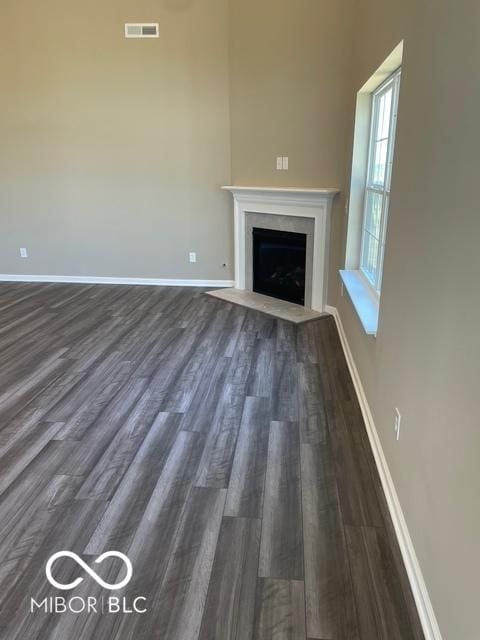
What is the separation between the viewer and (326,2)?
168 inches

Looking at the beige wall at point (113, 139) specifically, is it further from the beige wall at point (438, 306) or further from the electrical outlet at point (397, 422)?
the electrical outlet at point (397, 422)

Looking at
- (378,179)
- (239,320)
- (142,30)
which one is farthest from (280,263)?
(142,30)

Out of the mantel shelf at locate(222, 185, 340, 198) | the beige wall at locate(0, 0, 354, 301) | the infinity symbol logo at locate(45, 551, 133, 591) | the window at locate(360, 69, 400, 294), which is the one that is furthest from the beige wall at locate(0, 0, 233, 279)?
the infinity symbol logo at locate(45, 551, 133, 591)

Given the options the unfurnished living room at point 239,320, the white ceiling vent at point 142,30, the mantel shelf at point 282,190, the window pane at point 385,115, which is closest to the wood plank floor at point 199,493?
the unfurnished living room at point 239,320

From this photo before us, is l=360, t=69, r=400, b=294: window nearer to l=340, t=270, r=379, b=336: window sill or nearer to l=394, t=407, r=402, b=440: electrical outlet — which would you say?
l=340, t=270, r=379, b=336: window sill

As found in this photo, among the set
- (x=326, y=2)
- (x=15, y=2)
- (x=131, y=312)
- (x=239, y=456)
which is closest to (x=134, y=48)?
(x=15, y=2)

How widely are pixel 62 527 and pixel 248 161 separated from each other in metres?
4.21

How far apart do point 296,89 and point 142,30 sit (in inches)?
77.7

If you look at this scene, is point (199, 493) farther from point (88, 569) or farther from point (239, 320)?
point (239, 320)

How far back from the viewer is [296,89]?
4594 mm

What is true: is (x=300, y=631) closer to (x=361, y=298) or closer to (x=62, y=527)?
(x=62, y=527)

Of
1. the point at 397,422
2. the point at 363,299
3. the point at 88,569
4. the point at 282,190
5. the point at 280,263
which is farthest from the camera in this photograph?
the point at 280,263

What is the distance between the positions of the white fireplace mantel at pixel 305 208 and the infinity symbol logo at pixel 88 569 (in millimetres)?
3516

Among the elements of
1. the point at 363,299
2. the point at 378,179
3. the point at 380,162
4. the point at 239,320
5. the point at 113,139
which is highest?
the point at 113,139
